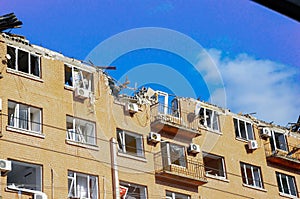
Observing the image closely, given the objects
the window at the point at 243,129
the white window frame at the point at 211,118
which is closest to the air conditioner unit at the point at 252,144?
the window at the point at 243,129

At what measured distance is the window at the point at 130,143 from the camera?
2402 cm

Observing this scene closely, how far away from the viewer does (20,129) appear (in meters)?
20.7

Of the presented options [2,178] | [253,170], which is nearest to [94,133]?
[2,178]

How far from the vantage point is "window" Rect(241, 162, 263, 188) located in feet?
94.0

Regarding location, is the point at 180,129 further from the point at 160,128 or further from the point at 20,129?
the point at 20,129

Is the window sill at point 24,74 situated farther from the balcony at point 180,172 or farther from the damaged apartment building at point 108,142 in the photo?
the balcony at point 180,172

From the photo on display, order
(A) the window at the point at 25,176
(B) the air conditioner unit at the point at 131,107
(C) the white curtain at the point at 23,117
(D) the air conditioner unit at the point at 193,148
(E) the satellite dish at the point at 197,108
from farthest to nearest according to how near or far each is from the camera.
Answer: (E) the satellite dish at the point at 197,108
(D) the air conditioner unit at the point at 193,148
(B) the air conditioner unit at the point at 131,107
(C) the white curtain at the point at 23,117
(A) the window at the point at 25,176

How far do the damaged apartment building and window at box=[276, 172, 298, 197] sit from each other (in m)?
0.06

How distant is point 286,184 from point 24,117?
15.3 meters

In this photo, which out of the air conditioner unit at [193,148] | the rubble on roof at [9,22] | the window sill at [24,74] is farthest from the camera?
the air conditioner unit at [193,148]

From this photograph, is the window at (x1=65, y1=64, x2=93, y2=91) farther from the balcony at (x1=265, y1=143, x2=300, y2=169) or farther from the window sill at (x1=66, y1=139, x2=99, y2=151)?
the balcony at (x1=265, y1=143, x2=300, y2=169)

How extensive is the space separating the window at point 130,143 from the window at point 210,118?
4.55 metres

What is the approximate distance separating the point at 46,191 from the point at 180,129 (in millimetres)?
7788

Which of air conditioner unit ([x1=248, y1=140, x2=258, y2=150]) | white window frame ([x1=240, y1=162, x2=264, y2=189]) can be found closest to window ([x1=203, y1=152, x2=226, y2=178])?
white window frame ([x1=240, y1=162, x2=264, y2=189])
